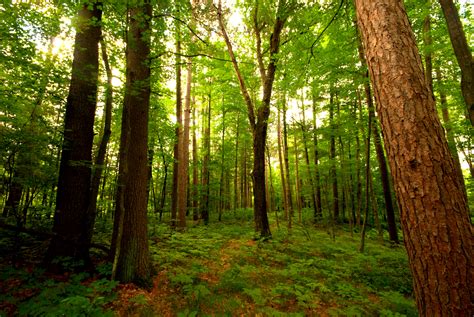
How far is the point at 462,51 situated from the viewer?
4.93m

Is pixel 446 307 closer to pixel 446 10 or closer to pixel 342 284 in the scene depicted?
pixel 342 284

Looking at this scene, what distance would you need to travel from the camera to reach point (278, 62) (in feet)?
28.2

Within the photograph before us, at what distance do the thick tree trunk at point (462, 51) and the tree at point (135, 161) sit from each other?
687 centimetres

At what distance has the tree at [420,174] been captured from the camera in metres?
1.50

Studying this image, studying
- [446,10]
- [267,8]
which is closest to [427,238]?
[446,10]

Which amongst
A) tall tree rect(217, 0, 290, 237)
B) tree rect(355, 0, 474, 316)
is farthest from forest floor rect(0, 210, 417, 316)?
tree rect(355, 0, 474, 316)

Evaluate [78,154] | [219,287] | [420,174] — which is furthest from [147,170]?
[420,174]

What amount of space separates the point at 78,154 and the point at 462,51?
9295 millimetres

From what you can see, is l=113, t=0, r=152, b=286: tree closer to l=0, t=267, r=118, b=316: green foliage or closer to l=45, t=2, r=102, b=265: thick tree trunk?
l=0, t=267, r=118, b=316: green foliage

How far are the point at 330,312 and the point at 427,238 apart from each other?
3362mm

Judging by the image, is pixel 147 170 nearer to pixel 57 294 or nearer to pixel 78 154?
pixel 78 154

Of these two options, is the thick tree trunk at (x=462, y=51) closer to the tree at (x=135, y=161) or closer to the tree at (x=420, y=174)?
the tree at (x=420, y=174)

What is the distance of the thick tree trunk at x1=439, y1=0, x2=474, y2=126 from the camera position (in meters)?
4.90

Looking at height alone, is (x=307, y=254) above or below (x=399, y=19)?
below
